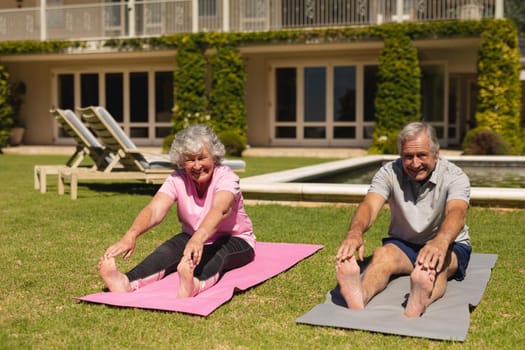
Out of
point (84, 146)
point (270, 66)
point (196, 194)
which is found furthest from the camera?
point (270, 66)

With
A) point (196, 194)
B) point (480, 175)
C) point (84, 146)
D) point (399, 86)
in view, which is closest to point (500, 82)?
point (399, 86)

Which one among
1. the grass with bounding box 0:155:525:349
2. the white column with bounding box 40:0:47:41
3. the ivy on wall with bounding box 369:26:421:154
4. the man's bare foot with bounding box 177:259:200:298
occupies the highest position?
the white column with bounding box 40:0:47:41

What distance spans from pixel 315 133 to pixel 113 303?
16386 millimetres

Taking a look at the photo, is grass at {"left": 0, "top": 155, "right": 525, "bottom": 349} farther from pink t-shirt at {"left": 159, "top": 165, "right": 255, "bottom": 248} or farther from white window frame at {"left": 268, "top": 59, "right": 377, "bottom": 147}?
white window frame at {"left": 268, "top": 59, "right": 377, "bottom": 147}

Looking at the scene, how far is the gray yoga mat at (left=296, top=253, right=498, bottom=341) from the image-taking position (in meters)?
2.98

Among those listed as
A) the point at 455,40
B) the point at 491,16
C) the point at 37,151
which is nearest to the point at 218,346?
the point at 455,40

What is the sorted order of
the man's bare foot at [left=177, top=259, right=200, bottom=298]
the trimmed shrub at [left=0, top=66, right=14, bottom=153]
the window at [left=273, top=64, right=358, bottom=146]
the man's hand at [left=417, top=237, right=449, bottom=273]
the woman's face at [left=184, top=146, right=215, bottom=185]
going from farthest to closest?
1. the trimmed shrub at [left=0, top=66, right=14, bottom=153]
2. the window at [left=273, top=64, right=358, bottom=146]
3. the woman's face at [left=184, top=146, right=215, bottom=185]
4. the man's bare foot at [left=177, top=259, right=200, bottom=298]
5. the man's hand at [left=417, top=237, right=449, bottom=273]

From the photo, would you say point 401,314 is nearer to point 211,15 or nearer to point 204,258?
point 204,258

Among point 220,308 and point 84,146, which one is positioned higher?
point 84,146

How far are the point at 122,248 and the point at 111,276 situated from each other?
16cm

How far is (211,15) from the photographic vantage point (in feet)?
68.0

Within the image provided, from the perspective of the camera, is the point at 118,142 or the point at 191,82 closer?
the point at 118,142

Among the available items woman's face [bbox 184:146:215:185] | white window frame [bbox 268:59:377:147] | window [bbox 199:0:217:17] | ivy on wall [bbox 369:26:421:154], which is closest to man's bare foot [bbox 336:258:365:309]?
woman's face [bbox 184:146:215:185]

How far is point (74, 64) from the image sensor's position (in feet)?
71.8
